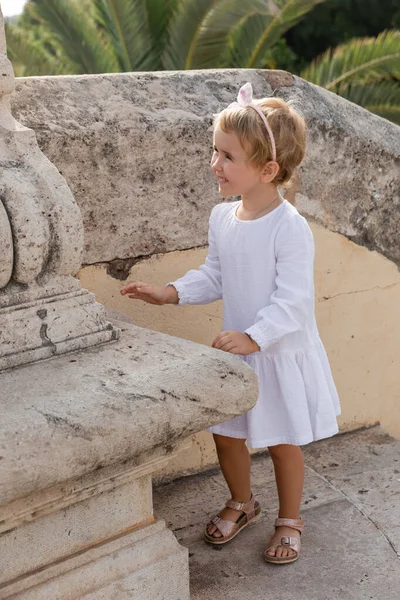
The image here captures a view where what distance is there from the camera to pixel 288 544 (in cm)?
216

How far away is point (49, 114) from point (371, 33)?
12.6m

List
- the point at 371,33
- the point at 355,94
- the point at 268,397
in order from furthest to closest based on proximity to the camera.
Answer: the point at 371,33 < the point at 355,94 < the point at 268,397

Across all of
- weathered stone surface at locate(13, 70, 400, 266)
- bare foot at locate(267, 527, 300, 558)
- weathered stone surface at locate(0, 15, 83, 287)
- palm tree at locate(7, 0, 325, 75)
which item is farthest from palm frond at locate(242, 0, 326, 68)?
weathered stone surface at locate(0, 15, 83, 287)

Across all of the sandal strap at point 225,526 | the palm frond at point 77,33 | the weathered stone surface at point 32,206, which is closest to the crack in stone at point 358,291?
the sandal strap at point 225,526

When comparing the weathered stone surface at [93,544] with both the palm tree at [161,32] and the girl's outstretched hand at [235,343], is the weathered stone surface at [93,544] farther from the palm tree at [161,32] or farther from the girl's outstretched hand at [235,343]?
the palm tree at [161,32]

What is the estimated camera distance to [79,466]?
1377mm

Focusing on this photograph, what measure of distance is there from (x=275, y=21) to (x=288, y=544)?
5781 mm

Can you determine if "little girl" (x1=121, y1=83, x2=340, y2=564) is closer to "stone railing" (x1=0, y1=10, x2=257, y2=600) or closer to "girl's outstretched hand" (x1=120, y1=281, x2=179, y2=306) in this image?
"girl's outstretched hand" (x1=120, y1=281, x2=179, y2=306)

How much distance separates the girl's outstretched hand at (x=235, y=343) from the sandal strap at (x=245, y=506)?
Answer: 53 cm

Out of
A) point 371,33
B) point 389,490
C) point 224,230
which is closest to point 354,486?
point 389,490

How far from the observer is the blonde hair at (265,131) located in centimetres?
201

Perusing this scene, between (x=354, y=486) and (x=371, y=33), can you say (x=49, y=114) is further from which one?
(x=371, y=33)

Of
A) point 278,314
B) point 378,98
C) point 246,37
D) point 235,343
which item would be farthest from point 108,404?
point 378,98

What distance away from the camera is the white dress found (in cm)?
204
